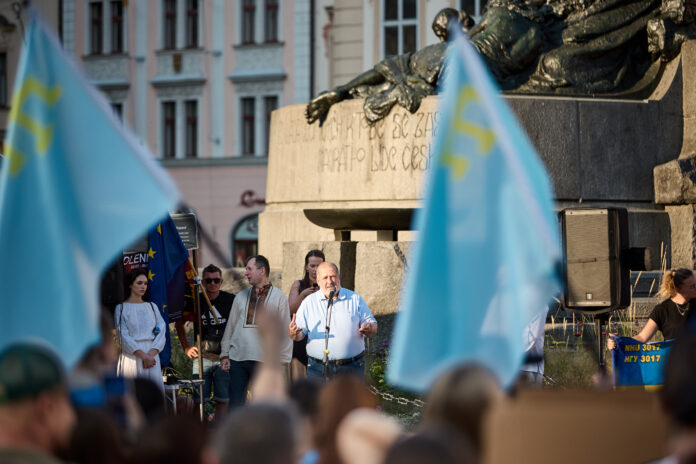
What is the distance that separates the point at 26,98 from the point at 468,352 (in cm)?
191

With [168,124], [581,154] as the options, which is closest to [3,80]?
[168,124]

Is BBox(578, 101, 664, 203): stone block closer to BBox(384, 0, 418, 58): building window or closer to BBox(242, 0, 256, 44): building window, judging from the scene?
BBox(384, 0, 418, 58): building window

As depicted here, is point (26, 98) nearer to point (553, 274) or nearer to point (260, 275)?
point (553, 274)

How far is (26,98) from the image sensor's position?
176 inches

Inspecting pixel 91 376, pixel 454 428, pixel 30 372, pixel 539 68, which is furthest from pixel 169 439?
pixel 539 68

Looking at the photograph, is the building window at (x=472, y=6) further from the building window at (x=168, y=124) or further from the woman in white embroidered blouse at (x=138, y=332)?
the woman in white embroidered blouse at (x=138, y=332)

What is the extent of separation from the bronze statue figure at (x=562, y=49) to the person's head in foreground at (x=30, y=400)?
37.9 ft

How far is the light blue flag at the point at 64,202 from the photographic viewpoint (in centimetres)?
419

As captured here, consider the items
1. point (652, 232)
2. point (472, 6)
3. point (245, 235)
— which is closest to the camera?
point (652, 232)

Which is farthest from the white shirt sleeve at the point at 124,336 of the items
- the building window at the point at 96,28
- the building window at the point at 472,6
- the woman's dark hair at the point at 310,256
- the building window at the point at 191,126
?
the building window at the point at 96,28

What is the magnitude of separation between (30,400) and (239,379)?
249 inches

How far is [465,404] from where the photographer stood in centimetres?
309

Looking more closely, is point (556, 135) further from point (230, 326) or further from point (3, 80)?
point (3, 80)

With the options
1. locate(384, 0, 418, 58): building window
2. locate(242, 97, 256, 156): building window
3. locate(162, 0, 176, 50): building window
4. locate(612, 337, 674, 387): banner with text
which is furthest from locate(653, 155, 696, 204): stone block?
locate(162, 0, 176, 50): building window
